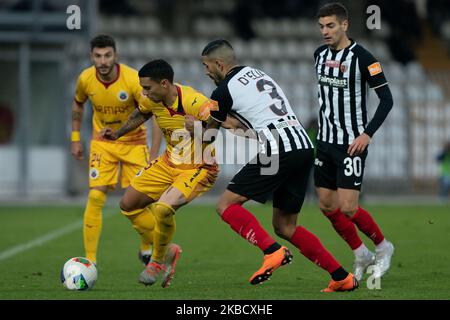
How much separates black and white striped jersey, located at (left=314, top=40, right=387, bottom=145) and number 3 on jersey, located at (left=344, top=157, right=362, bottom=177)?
0.55ft

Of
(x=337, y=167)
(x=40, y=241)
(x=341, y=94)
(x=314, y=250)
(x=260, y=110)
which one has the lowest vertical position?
(x=40, y=241)

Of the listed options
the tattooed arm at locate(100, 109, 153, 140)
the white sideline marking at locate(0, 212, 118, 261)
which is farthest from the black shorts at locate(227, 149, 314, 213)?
the white sideline marking at locate(0, 212, 118, 261)

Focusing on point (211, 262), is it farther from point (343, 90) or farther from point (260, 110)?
point (260, 110)

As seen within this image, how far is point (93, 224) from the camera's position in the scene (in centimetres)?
1043

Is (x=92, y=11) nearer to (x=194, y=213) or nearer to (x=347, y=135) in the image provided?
(x=194, y=213)

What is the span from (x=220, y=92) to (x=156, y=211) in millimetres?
1304

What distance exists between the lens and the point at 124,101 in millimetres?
10727

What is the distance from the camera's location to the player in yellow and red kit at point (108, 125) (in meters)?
10.5

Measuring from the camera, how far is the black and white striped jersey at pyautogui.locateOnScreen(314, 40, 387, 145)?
30.7 ft

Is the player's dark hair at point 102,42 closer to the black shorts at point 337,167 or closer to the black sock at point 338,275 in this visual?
Result: the black shorts at point 337,167

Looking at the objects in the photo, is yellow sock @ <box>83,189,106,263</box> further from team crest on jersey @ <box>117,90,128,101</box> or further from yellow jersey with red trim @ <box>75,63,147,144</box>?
team crest on jersey @ <box>117,90,128,101</box>

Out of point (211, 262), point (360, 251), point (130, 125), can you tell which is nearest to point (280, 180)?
point (360, 251)

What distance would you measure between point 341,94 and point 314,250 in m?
1.68
